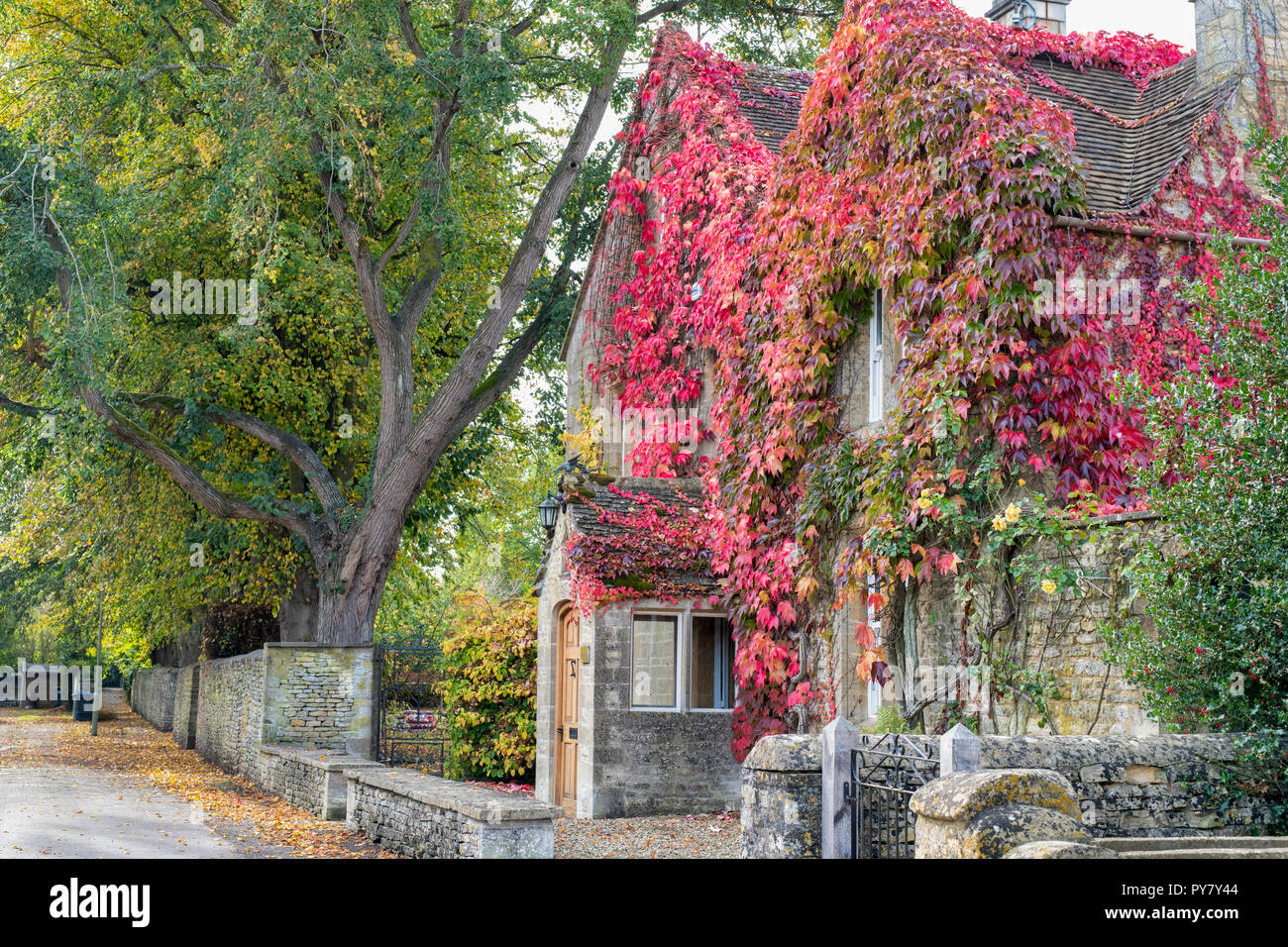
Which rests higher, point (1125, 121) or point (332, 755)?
point (1125, 121)

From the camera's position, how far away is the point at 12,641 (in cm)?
4894

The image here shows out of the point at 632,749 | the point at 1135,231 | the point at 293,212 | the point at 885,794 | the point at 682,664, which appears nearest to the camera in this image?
the point at 885,794

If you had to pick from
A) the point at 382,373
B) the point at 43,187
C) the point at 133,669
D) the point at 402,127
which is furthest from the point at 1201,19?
the point at 133,669

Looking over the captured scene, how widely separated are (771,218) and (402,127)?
7.26m

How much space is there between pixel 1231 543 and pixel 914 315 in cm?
467

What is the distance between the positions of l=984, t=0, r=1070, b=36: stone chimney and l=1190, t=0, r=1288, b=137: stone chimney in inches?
179

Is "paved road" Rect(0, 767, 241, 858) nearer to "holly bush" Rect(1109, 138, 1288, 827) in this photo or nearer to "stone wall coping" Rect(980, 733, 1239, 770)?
"stone wall coping" Rect(980, 733, 1239, 770)

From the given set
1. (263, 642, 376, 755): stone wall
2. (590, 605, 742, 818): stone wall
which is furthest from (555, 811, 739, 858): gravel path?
(263, 642, 376, 755): stone wall

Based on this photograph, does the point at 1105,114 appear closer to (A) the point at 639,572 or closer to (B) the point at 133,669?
(A) the point at 639,572

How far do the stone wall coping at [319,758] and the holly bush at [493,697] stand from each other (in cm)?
186

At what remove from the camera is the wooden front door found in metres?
15.1

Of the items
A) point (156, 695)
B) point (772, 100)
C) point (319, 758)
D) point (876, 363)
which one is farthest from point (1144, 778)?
point (156, 695)

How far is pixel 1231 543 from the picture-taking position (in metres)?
7.59

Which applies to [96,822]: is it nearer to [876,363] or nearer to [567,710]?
[567,710]
